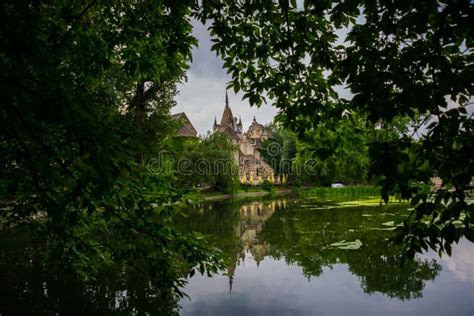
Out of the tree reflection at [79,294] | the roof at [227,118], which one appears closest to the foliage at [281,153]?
the roof at [227,118]

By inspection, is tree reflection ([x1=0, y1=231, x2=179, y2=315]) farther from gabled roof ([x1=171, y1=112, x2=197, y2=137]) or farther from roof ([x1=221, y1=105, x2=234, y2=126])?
roof ([x1=221, y1=105, x2=234, y2=126])

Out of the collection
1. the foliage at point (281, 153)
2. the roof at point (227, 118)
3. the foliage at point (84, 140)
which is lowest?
the foliage at point (84, 140)

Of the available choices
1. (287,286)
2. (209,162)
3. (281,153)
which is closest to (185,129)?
(209,162)

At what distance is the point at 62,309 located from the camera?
720 cm

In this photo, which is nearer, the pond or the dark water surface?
the pond

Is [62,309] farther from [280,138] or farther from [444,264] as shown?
[280,138]

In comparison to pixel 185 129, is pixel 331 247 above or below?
below

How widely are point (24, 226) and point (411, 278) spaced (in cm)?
808

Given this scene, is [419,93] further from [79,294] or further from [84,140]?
[79,294]

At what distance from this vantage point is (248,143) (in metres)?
91.8

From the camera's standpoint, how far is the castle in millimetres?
85188

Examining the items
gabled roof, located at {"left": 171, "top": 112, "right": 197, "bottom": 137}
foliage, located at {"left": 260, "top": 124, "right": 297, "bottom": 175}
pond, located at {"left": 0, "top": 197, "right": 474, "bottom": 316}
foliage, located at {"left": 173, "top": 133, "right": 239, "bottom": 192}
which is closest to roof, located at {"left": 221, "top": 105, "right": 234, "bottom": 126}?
foliage, located at {"left": 260, "top": 124, "right": 297, "bottom": 175}

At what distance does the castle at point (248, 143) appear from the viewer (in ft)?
279

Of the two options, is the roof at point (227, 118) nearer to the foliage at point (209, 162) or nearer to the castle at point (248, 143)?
the castle at point (248, 143)
